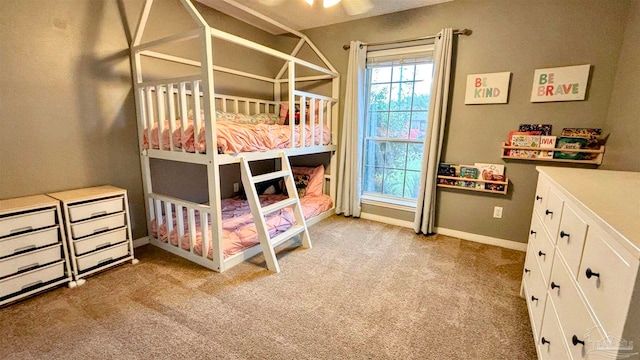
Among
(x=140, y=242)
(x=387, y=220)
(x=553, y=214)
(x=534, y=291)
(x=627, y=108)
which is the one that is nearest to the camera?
(x=553, y=214)

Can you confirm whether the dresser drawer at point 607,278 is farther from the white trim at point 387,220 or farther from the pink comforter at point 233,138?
the white trim at point 387,220

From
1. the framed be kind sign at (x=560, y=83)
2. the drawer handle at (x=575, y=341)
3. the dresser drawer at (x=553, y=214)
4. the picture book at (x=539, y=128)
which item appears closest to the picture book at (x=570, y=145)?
the picture book at (x=539, y=128)

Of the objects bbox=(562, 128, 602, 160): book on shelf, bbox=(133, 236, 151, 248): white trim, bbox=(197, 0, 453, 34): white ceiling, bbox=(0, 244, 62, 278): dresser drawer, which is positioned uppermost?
bbox=(197, 0, 453, 34): white ceiling

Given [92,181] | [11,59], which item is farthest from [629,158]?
[11,59]

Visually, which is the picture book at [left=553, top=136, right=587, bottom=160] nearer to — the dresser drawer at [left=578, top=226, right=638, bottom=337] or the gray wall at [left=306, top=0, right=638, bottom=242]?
the gray wall at [left=306, top=0, right=638, bottom=242]

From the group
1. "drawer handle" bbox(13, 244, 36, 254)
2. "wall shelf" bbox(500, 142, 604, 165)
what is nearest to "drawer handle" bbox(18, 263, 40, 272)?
"drawer handle" bbox(13, 244, 36, 254)

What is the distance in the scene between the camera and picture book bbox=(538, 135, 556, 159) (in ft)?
7.54

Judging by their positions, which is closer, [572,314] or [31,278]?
[572,314]

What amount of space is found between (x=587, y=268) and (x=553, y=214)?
53cm

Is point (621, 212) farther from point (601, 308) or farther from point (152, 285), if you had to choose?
point (152, 285)

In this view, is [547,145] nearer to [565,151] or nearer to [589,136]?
[565,151]

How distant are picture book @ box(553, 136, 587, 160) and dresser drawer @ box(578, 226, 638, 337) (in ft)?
6.02

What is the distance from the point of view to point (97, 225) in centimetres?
196

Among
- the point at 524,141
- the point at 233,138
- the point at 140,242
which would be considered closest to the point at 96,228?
the point at 140,242
